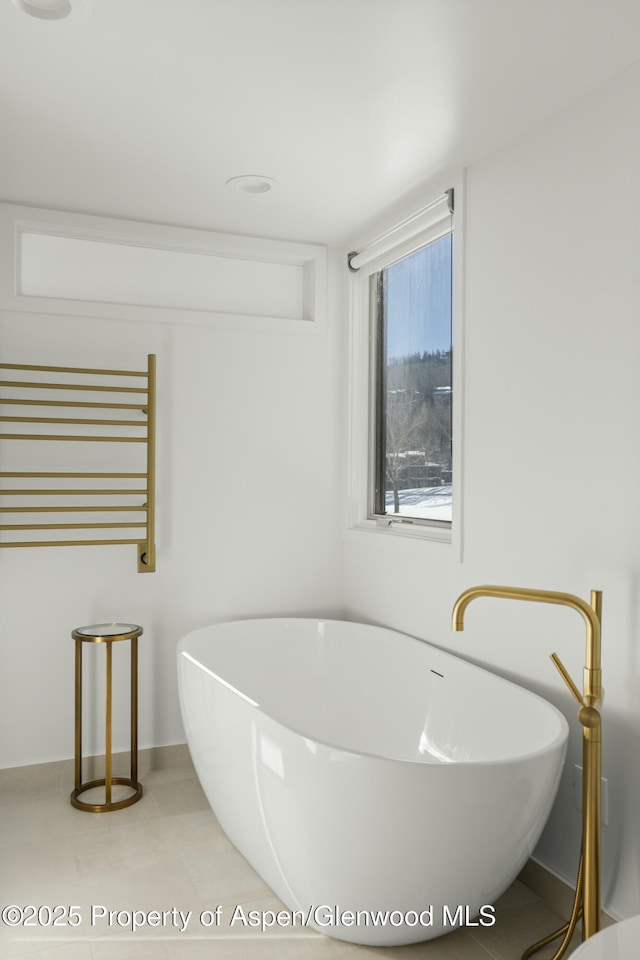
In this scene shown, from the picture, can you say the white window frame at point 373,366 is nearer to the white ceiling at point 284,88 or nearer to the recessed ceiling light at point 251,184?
the white ceiling at point 284,88

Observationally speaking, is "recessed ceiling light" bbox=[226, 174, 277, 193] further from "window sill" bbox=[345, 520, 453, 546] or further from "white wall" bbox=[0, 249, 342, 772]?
"window sill" bbox=[345, 520, 453, 546]

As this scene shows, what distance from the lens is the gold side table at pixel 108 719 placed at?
9.67ft

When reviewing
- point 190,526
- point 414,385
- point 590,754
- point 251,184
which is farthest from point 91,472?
point 590,754

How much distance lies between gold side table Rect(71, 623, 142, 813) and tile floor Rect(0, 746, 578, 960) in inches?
1.8

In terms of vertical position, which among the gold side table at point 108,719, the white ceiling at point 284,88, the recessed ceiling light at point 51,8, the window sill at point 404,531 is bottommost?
the gold side table at point 108,719

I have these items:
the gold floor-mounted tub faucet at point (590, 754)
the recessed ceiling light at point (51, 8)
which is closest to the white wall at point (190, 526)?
the recessed ceiling light at point (51, 8)

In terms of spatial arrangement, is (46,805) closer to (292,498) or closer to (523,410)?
(292,498)

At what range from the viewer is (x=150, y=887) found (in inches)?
92.8

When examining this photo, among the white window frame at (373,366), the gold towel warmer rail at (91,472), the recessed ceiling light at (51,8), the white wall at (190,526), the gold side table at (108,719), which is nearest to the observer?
the recessed ceiling light at (51,8)

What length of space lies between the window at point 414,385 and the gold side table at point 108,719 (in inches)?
52.3

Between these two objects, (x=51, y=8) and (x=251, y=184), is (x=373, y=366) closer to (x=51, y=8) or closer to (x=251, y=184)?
(x=251, y=184)

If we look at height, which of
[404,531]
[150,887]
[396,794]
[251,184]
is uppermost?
[251,184]

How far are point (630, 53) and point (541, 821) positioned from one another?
2014mm

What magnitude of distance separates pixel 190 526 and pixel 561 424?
1806 millimetres
